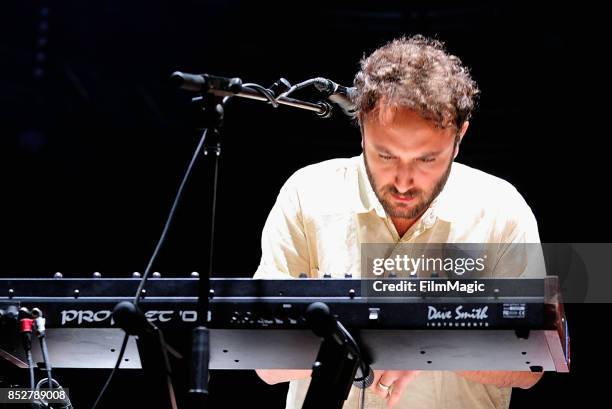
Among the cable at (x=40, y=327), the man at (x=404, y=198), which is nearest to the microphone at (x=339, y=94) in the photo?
the man at (x=404, y=198)

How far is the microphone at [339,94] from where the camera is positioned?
219 cm

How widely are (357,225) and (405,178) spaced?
255mm

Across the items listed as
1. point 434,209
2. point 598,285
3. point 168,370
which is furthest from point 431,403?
point 598,285

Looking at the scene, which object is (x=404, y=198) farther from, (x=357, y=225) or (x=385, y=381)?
(x=385, y=381)

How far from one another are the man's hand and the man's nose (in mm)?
529

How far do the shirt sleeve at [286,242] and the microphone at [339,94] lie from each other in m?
0.43

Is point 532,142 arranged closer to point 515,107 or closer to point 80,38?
point 515,107

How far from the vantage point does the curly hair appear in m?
2.45

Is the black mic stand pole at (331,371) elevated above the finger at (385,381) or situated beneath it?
elevated above

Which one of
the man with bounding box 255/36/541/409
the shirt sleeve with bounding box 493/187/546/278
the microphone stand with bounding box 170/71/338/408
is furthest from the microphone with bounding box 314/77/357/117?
the shirt sleeve with bounding box 493/187/546/278

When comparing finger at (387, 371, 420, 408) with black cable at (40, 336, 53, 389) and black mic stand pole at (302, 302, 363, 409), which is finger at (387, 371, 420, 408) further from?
black cable at (40, 336, 53, 389)

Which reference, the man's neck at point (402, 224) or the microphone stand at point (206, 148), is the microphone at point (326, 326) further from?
the man's neck at point (402, 224)

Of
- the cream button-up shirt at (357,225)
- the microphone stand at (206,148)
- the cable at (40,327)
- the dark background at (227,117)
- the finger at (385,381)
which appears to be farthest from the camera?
the dark background at (227,117)

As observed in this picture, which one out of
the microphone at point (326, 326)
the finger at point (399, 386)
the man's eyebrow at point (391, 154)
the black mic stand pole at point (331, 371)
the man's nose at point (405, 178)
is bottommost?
the finger at point (399, 386)
